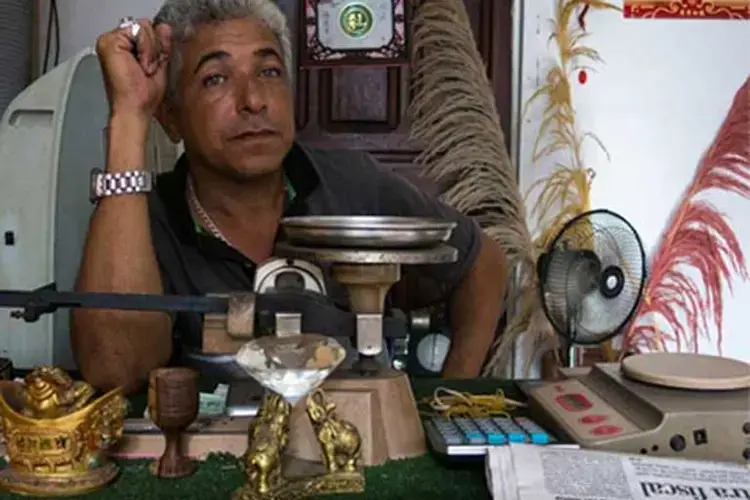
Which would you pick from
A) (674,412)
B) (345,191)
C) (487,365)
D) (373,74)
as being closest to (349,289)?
(674,412)

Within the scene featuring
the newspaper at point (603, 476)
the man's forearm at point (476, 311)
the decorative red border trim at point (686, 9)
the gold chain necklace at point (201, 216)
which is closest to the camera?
the newspaper at point (603, 476)

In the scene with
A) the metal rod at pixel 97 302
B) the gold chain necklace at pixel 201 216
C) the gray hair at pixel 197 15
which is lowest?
the metal rod at pixel 97 302

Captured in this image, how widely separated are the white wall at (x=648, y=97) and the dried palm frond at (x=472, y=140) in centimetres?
15

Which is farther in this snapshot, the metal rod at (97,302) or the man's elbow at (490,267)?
the man's elbow at (490,267)

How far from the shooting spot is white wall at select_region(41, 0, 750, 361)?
2.07 meters

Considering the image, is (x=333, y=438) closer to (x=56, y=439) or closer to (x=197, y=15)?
(x=56, y=439)

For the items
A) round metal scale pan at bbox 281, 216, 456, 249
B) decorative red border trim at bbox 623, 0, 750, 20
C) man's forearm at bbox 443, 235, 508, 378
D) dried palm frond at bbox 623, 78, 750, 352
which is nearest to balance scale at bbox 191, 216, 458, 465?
round metal scale pan at bbox 281, 216, 456, 249

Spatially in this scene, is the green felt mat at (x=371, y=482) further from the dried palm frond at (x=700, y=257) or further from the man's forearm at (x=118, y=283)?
the dried palm frond at (x=700, y=257)

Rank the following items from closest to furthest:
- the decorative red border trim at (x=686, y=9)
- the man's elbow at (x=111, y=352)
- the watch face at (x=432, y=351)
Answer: the man's elbow at (x=111, y=352) < the watch face at (x=432, y=351) < the decorative red border trim at (x=686, y=9)

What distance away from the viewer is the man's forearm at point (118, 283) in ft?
3.57

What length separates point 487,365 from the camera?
191cm

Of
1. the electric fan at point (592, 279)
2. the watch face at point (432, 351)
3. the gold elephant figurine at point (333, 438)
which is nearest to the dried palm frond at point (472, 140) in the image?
the watch face at point (432, 351)

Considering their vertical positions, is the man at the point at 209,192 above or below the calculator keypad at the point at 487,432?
above

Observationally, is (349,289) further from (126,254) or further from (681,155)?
(681,155)
